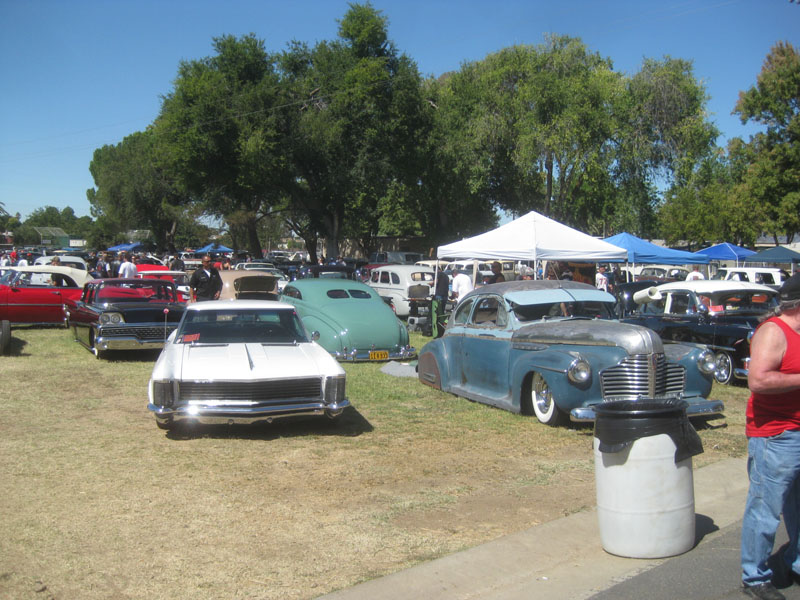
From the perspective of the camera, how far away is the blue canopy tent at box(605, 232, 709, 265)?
19516mm

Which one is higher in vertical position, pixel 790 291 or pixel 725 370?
pixel 790 291

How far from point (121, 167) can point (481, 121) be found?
47.1 meters

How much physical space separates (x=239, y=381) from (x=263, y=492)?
1597 mm

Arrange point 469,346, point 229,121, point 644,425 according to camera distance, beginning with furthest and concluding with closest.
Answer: point 229,121 < point 469,346 < point 644,425

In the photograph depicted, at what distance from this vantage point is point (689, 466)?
459 cm

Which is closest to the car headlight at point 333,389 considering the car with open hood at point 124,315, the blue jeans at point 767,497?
the blue jeans at point 767,497

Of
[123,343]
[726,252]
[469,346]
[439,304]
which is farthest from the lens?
[726,252]

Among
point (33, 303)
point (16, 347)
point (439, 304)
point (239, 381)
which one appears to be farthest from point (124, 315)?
point (439, 304)

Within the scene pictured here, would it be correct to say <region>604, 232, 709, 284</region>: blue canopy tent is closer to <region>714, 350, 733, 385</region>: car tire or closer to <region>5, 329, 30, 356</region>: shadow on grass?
<region>714, 350, 733, 385</region>: car tire

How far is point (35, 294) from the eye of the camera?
16594 mm

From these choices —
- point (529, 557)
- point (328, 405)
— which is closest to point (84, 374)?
point (328, 405)

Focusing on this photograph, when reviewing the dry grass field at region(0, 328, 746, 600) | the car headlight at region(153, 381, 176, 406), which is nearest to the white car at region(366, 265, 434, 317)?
the dry grass field at region(0, 328, 746, 600)

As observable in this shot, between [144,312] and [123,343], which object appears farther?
[144,312]

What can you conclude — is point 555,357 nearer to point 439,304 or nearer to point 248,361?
point 248,361
